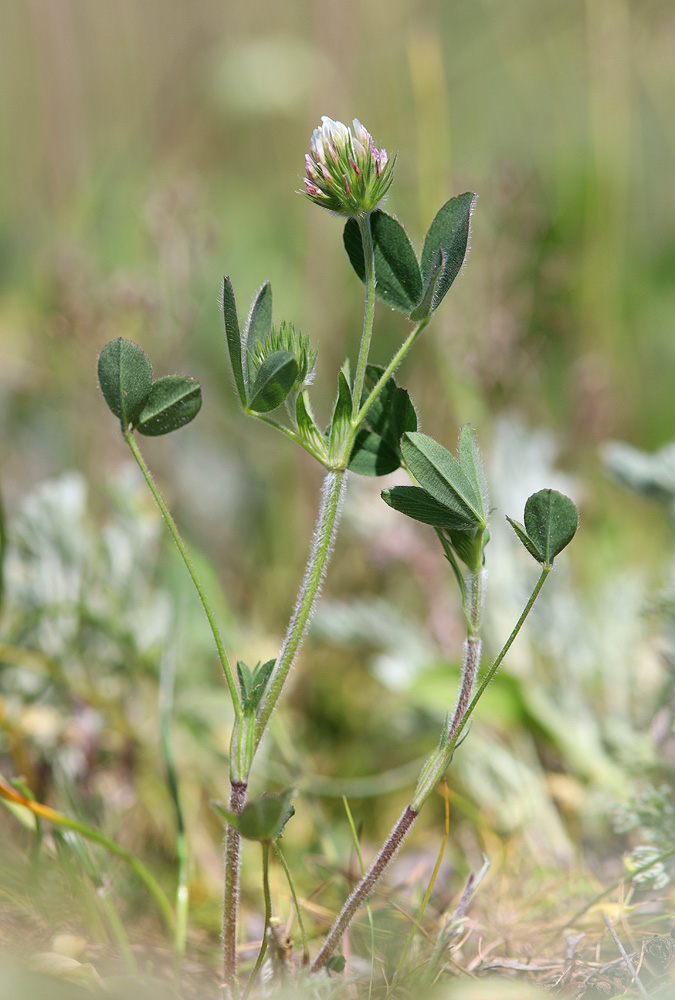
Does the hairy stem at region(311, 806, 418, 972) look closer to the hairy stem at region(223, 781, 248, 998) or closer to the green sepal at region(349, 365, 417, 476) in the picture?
the hairy stem at region(223, 781, 248, 998)

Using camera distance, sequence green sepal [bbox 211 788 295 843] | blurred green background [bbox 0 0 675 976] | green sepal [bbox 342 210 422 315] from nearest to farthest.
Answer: green sepal [bbox 211 788 295 843] → green sepal [bbox 342 210 422 315] → blurred green background [bbox 0 0 675 976]

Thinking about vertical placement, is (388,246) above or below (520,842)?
above

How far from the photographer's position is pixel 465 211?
0.53 metres

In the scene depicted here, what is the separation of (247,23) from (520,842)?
10.2ft

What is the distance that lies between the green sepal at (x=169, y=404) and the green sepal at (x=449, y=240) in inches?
7.3

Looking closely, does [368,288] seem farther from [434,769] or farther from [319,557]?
[434,769]

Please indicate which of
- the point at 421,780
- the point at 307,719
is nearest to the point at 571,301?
the point at 307,719

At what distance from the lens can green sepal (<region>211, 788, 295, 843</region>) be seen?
0.46m

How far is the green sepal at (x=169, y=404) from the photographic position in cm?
60

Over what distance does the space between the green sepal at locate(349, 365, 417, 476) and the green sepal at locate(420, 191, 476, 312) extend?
0.08m

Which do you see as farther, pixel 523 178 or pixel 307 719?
pixel 523 178

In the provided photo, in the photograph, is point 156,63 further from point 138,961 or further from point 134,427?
point 138,961

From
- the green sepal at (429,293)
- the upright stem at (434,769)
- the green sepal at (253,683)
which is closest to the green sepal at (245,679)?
the green sepal at (253,683)

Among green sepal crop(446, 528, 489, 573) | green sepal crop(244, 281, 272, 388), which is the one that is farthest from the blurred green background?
green sepal crop(446, 528, 489, 573)
